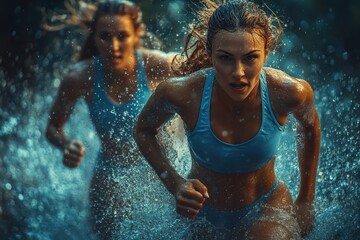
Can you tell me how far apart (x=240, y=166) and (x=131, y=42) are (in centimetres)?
173

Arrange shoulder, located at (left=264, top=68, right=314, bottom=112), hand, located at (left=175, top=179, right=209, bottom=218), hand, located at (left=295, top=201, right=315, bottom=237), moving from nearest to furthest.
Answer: hand, located at (left=175, top=179, right=209, bottom=218)
shoulder, located at (left=264, top=68, right=314, bottom=112)
hand, located at (left=295, top=201, right=315, bottom=237)

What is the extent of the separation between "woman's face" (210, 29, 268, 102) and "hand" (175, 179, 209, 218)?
44cm

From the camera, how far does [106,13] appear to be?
5.11 meters

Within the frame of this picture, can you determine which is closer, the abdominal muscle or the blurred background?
the abdominal muscle

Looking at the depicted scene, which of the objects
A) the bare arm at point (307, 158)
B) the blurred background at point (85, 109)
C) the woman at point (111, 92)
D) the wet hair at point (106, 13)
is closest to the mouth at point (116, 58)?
the woman at point (111, 92)

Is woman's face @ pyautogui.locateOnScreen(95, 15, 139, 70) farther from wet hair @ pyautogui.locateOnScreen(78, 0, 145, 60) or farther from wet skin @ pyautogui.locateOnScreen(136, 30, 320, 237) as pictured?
wet skin @ pyautogui.locateOnScreen(136, 30, 320, 237)

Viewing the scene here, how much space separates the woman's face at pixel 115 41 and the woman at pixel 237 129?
1.16 m

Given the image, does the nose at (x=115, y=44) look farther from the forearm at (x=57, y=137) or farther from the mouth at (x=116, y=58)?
the forearm at (x=57, y=137)

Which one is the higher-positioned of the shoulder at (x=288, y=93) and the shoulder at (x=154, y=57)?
the shoulder at (x=288, y=93)

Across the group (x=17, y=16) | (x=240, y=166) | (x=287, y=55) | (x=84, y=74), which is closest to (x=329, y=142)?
(x=287, y=55)

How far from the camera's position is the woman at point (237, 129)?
342cm

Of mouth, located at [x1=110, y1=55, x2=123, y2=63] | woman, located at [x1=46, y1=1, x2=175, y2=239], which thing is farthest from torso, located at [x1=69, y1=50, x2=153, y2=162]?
mouth, located at [x1=110, y1=55, x2=123, y2=63]

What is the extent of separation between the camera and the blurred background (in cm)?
512

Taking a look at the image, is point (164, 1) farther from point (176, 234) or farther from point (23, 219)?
point (176, 234)
